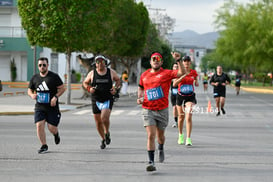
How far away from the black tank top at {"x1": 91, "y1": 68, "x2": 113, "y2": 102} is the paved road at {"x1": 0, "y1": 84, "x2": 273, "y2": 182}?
3.45 ft

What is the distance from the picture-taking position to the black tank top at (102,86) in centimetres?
1068

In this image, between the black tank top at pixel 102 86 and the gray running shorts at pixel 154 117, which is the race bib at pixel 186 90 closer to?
the black tank top at pixel 102 86

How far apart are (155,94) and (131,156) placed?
176 cm

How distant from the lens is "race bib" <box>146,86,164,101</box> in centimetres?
867

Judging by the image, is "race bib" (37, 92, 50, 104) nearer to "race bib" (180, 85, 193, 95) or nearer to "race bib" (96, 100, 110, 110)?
"race bib" (96, 100, 110, 110)

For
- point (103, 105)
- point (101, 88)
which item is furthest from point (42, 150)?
point (101, 88)

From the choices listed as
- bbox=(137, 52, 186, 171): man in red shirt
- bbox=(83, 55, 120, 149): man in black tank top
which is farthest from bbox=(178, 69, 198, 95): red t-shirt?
bbox=(137, 52, 186, 171): man in red shirt

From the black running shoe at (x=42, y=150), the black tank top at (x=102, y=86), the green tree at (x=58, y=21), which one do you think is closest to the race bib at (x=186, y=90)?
the black tank top at (x=102, y=86)

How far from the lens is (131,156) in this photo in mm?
9953

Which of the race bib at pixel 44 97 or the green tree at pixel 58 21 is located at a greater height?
the green tree at pixel 58 21

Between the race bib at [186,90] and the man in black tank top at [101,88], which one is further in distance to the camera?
the race bib at [186,90]

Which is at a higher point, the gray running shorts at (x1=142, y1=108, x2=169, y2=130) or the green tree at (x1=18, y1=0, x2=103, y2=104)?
the green tree at (x1=18, y1=0, x2=103, y2=104)

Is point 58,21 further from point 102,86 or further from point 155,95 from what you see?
point 155,95

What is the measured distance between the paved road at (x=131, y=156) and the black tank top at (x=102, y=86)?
1.05m
